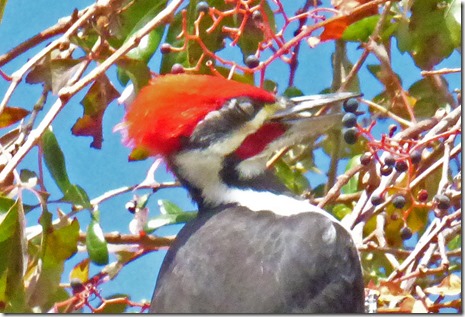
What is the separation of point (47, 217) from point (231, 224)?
1.64 feet

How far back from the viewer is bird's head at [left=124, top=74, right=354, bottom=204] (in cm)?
310

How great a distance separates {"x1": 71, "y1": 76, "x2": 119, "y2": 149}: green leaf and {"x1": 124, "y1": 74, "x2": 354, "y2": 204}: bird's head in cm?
15

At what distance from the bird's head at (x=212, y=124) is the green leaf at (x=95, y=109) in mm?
151

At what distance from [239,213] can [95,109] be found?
0.57 m

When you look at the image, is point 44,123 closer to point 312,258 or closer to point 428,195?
point 312,258

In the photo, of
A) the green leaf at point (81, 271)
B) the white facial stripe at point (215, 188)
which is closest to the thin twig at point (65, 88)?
the white facial stripe at point (215, 188)

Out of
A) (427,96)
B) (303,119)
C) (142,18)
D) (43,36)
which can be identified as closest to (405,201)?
(303,119)

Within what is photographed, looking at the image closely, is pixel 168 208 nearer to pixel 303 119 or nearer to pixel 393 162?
pixel 303 119

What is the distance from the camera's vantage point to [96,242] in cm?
320

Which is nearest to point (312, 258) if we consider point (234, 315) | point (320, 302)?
point (320, 302)

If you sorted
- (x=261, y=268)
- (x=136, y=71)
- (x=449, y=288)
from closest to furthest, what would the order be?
(x=449, y=288) < (x=261, y=268) < (x=136, y=71)

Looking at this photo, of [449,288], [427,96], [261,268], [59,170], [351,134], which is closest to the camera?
[449,288]

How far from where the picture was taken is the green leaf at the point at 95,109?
332 centimetres

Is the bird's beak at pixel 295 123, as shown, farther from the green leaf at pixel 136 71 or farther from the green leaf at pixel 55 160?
the green leaf at pixel 55 160
